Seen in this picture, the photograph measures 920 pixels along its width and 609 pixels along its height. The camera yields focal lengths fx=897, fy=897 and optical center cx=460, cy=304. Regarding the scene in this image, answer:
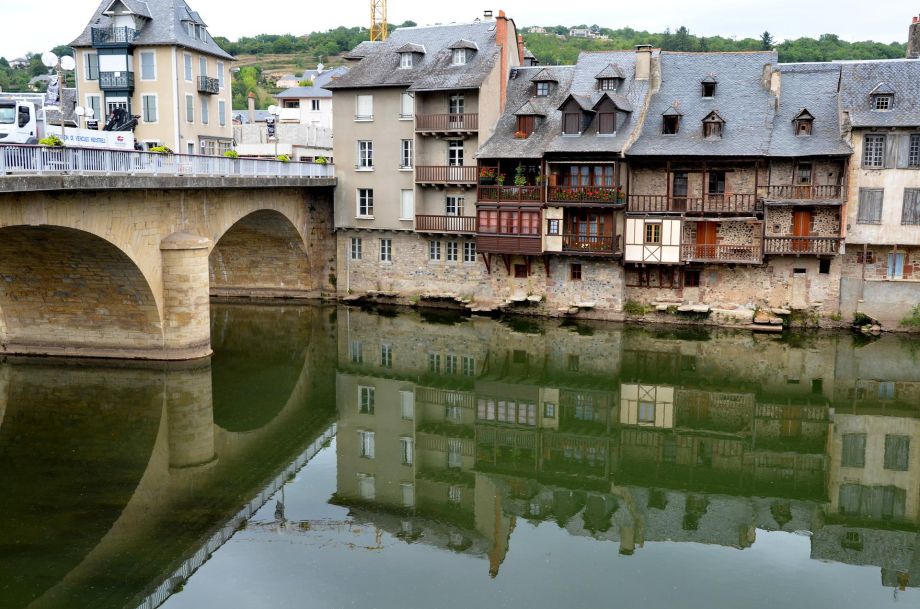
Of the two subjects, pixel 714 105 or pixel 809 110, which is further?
pixel 714 105

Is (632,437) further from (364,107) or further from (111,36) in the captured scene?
(111,36)

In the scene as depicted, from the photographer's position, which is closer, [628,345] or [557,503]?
[557,503]

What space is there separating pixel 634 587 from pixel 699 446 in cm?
954

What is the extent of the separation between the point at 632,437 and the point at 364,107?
2454 centimetres

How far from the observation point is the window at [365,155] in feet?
145

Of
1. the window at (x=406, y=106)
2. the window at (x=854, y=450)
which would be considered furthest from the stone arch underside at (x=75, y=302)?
the window at (x=854, y=450)

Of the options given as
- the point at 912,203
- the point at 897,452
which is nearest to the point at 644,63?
the point at 912,203

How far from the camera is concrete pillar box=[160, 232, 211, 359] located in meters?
30.4

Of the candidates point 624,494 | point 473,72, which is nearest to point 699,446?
point 624,494

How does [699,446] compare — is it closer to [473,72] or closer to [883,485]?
[883,485]

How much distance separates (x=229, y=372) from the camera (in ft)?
102

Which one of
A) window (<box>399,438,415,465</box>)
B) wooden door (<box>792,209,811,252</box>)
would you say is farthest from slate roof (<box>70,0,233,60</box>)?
wooden door (<box>792,209,811,252</box>)

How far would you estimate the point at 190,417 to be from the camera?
26.2 m

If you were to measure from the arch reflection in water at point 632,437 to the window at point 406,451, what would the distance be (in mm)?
95
